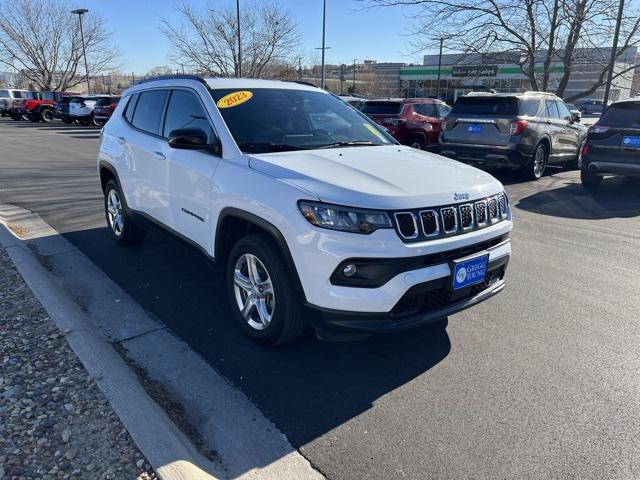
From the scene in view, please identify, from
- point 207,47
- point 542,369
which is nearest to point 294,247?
point 542,369

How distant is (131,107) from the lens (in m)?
5.38

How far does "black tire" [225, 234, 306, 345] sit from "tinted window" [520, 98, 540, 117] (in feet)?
27.5

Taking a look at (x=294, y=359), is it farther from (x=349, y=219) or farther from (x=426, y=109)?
(x=426, y=109)

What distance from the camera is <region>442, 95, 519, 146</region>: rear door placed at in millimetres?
9898

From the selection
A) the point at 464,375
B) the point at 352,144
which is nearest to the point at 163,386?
the point at 464,375

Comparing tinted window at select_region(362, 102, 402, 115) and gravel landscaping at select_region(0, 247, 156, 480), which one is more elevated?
tinted window at select_region(362, 102, 402, 115)

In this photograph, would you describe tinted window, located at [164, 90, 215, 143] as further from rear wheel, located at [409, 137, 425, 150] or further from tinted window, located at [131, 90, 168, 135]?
rear wheel, located at [409, 137, 425, 150]

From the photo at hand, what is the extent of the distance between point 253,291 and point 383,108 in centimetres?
1118

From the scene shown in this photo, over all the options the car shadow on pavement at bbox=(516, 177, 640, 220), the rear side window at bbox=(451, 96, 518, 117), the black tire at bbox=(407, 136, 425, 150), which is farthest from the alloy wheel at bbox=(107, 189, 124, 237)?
the black tire at bbox=(407, 136, 425, 150)

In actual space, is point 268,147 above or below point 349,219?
above

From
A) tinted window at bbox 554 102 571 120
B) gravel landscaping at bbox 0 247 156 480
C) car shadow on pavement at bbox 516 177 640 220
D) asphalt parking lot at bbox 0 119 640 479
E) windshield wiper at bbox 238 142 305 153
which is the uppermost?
tinted window at bbox 554 102 571 120

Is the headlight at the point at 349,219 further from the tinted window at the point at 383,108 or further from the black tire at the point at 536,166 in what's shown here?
the tinted window at the point at 383,108

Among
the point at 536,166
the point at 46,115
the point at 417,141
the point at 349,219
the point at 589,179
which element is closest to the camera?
the point at 349,219

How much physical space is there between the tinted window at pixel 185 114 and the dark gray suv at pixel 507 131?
7244mm
